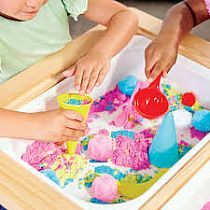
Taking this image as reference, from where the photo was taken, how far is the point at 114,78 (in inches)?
43.1

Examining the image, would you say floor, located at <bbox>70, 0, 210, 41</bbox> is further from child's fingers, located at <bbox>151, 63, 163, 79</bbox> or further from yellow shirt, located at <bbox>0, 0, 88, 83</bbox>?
child's fingers, located at <bbox>151, 63, 163, 79</bbox>

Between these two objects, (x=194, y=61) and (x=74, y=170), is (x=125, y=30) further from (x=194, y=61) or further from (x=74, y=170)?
(x=74, y=170)

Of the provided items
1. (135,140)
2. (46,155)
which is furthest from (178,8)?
(46,155)

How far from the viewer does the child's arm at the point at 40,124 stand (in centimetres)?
89

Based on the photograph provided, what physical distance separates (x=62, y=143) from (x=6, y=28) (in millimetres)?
293

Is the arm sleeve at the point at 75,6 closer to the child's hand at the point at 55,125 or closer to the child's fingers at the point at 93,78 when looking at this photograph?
the child's fingers at the point at 93,78

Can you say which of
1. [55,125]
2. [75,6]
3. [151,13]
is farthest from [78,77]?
[151,13]

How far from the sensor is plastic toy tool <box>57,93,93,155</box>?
91cm

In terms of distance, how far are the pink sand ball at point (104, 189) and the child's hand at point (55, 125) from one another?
0.10m

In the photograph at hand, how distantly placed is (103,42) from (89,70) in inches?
3.7

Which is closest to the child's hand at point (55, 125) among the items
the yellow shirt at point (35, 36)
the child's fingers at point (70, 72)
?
the child's fingers at point (70, 72)

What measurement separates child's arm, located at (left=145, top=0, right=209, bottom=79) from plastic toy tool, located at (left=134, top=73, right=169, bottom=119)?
2 centimetres

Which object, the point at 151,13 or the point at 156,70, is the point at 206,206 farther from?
the point at 151,13

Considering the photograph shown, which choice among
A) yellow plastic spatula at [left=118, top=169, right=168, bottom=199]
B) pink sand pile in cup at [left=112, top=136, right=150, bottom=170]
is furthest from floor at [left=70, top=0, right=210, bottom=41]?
yellow plastic spatula at [left=118, top=169, right=168, bottom=199]
